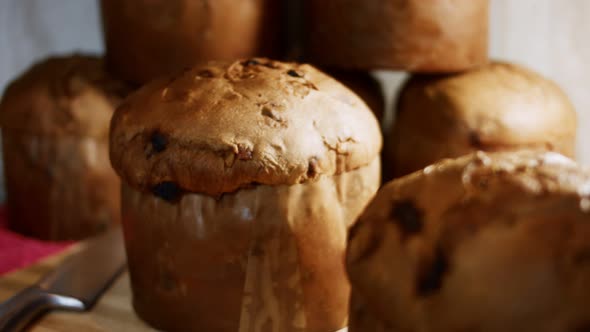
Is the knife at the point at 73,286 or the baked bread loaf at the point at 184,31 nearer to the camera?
the knife at the point at 73,286

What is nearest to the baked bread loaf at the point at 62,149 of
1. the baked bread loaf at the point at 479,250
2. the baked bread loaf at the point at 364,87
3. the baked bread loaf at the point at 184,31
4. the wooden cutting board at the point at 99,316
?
the baked bread loaf at the point at 184,31

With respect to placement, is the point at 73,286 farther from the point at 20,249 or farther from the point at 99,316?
the point at 20,249

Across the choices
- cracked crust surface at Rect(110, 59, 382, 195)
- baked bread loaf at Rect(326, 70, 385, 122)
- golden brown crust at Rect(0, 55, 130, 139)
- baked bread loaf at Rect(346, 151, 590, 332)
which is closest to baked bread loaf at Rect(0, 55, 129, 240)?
golden brown crust at Rect(0, 55, 130, 139)

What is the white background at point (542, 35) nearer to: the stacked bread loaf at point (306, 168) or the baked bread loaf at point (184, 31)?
the stacked bread loaf at point (306, 168)

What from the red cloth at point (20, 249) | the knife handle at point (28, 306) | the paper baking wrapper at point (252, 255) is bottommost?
A: the red cloth at point (20, 249)

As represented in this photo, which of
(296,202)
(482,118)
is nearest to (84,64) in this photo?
(296,202)

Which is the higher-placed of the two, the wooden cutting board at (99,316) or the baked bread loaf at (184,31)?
the baked bread loaf at (184,31)
